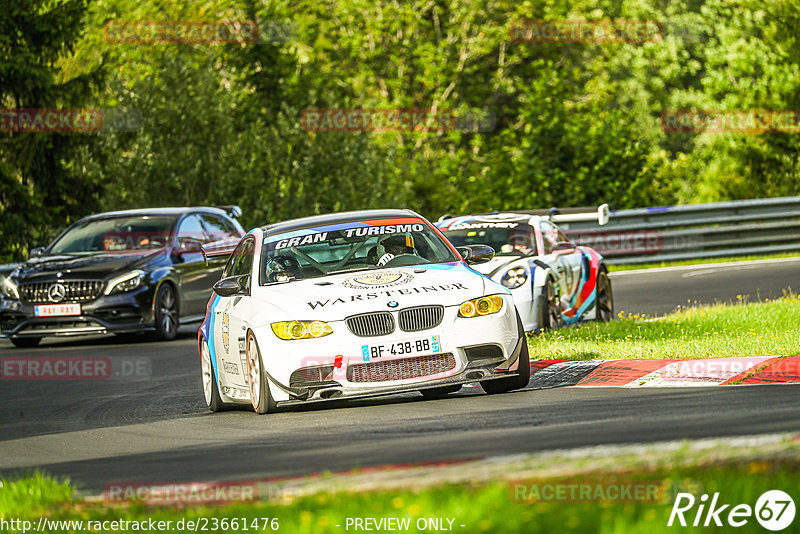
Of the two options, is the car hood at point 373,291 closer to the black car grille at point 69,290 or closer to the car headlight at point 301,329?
the car headlight at point 301,329

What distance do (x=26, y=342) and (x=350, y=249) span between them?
867cm

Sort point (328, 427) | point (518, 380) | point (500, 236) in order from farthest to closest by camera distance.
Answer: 1. point (500, 236)
2. point (518, 380)
3. point (328, 427)

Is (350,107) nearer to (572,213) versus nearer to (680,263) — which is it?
(680,263)

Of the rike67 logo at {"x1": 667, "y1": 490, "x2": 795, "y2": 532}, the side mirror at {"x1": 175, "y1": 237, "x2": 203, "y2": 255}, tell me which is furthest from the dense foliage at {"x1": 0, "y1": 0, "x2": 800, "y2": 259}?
the rike67 logo at {"x1": 667, "y1": 490, "x2": 795, "y2": 532}

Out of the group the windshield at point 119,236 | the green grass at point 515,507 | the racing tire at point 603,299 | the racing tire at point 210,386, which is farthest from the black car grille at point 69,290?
the green grass at point 515,507

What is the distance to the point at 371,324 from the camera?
10.0 meters

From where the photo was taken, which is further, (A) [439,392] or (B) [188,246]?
(B) [188,246]

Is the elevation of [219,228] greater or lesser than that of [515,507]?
greater

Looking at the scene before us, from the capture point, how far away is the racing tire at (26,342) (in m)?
18.7

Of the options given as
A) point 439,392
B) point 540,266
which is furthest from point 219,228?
point 439,392

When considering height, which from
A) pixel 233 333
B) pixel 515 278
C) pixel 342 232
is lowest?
pixel 515 278

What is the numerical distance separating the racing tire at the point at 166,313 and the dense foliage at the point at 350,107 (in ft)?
33.2

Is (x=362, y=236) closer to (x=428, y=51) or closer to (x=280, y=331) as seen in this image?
(x=280, y=331)

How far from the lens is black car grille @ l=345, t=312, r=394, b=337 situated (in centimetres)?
1000
